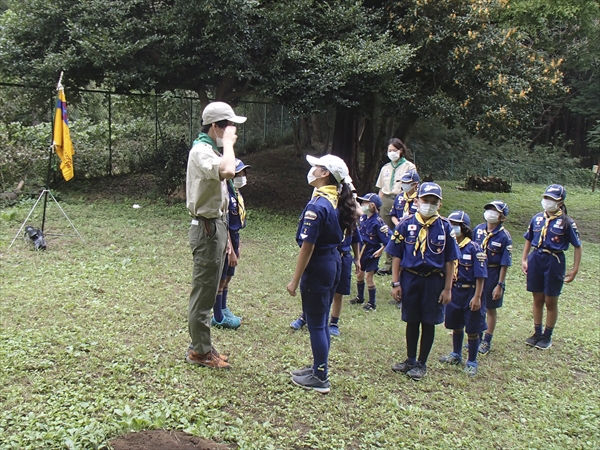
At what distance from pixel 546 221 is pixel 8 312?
583cm

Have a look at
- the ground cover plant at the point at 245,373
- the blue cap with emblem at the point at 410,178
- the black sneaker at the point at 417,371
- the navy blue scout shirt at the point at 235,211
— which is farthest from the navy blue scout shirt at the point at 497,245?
the navy blue scout shirt at the point at 235,211

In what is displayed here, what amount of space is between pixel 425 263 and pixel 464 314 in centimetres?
94

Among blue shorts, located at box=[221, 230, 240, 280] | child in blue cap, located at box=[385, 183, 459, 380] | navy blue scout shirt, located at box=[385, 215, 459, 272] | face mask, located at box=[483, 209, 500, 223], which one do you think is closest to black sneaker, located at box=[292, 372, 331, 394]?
child in blue cap, located at box=[385, 183, 459, 380]

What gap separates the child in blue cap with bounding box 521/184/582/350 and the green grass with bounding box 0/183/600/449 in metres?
0.46

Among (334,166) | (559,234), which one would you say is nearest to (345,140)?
(559,234)

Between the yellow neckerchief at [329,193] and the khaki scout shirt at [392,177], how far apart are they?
3828 mm

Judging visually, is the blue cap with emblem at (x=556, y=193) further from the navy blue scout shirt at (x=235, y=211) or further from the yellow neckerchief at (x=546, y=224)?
the navy blue scout shirt at (x=235, y=211)

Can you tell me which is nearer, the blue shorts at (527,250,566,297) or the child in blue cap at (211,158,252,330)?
the child in blue cap at (211,158,252,330)

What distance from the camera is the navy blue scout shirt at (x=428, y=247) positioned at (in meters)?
4.53

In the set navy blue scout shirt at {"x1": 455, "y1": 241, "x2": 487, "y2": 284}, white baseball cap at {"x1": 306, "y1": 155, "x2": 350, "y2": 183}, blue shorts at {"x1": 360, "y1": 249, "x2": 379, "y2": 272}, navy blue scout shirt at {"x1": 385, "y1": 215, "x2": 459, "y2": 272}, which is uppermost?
white baseball cap at {"x1": 306, "y1": 155, "x2": 350, "y2": 183}

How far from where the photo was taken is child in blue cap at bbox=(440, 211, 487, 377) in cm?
500

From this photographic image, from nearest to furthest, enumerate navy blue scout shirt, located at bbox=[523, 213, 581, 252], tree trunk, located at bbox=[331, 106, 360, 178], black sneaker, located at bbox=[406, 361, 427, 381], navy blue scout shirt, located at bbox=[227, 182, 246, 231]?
1. black sneaker, located at bbox=[406, 361, 427, 381]
2. navy blue scout shirt, located at bbox=[227, 182, 246, 231]
3. navy blue scout shirt, located at bbox=[523, 213, 581, 252]
4. tree trunk, located at bbox=[331, 106, 360, 178]

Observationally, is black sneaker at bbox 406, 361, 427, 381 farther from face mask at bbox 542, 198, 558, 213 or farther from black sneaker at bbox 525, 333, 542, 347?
face mask at bbox 542, 198, 558, 213

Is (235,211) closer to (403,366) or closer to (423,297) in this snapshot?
(423,297)
